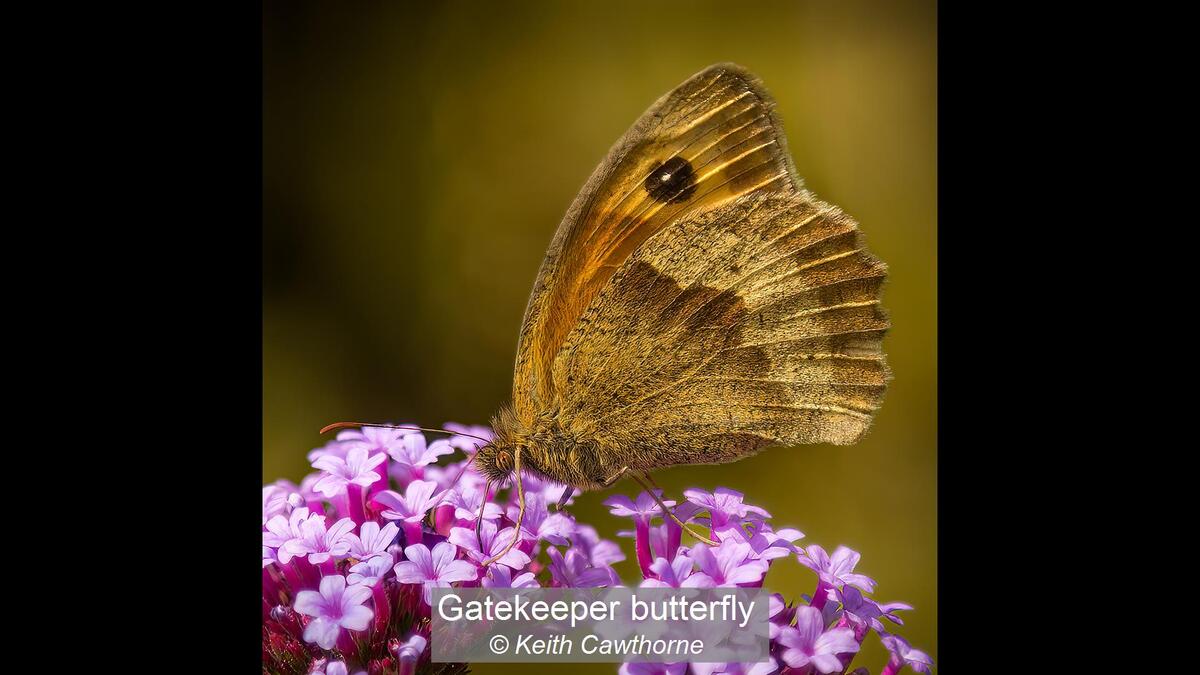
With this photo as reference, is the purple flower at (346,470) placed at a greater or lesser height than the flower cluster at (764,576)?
greater

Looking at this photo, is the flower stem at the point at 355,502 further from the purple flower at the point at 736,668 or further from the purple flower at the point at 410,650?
the purple flower at the point at 736,668

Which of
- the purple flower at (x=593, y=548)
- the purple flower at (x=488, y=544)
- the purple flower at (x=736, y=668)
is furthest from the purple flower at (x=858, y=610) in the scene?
the purple flower at (x=488, y=544)

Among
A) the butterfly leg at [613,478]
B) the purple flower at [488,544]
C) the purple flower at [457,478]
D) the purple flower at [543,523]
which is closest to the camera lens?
the purple flower at [488,544]

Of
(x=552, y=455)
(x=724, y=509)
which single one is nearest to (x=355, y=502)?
(x=552, y=455)

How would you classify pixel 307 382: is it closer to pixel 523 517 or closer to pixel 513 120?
pixel 513 120

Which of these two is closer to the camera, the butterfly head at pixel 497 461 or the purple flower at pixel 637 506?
the purple flower at pixel 637 506

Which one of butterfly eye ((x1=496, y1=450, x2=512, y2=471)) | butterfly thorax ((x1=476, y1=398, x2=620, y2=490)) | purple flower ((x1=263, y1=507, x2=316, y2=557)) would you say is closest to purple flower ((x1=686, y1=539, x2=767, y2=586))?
butterfly thorax ((x1=476, y1=398, x2=620, y2=490))

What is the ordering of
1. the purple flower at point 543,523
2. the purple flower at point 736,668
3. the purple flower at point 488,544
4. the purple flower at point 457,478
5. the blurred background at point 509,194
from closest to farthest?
the purple flower at point 736,668 → the purple flower at point 488,544 → the purple flower at point 543,523 → the purple flower at point 457,478 → the blurred background at point 509,194
